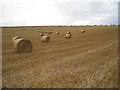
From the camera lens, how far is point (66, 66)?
23.2 ft

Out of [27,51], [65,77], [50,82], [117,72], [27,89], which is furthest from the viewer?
[27,51]

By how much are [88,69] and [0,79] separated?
13.0ft

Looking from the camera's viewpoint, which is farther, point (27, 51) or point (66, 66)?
point (27, 51)

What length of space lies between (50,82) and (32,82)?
72 centimetres

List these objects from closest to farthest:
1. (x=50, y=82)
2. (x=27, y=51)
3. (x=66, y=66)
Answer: (x=50, y=82) < (x=66, y=66) < (x=27, y=51)

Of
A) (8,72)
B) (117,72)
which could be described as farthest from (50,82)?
(117,72)

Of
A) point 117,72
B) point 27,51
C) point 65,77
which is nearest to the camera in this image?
point 65,77

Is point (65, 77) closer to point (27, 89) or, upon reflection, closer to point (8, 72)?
point (27, 89)

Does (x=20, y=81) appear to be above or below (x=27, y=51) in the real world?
below

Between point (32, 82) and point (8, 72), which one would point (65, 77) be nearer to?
point (32, 82)

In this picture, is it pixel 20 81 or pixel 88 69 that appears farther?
pixel 88 69

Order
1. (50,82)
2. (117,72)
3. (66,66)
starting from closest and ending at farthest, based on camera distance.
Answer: (50,82) < (117,72) < (66,66)

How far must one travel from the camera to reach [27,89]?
4.86 meters

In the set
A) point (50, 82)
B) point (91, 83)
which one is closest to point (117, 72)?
point (91, 83)
